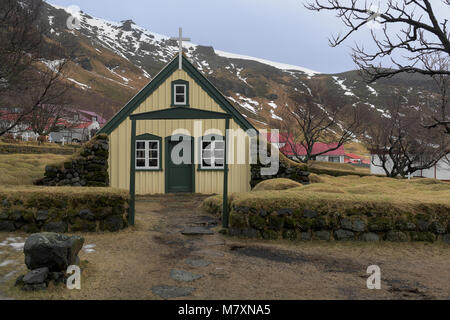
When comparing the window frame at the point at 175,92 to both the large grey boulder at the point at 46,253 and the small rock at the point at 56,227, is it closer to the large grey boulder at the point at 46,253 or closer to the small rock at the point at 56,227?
the small rock at the point at 56,227

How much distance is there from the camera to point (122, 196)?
8.38 meters

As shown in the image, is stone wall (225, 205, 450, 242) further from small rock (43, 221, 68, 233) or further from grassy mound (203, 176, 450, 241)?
small rock (43, 221, 68, 233)

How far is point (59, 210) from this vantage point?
786cm

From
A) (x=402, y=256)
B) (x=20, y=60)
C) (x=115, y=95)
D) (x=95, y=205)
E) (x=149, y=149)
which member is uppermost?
(x=115, y=95)

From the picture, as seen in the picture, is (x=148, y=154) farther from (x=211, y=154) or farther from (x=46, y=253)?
(x=46, y=253)

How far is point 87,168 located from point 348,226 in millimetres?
11155

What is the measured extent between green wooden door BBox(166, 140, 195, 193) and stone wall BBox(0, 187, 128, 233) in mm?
7992

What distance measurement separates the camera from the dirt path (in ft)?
15.8

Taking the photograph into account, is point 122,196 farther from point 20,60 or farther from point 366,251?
point 20,60

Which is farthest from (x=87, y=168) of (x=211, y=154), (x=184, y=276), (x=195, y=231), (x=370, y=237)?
(x=370, y=237)

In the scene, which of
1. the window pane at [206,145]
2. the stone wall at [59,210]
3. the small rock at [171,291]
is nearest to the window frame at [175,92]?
the window pane at [206,145]
